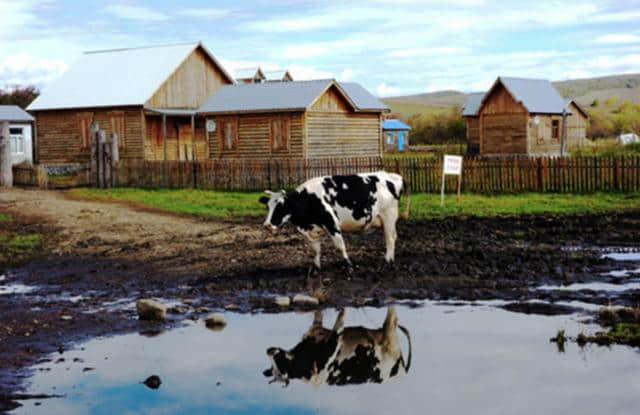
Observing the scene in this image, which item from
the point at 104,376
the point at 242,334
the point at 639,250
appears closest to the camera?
the point at 104,376

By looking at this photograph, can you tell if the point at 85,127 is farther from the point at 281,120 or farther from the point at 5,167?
the point at 281,120

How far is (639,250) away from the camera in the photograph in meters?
14.6

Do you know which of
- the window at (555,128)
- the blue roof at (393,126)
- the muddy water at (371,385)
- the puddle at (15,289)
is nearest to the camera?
the muddy water at (371,385)

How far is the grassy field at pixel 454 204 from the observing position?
66.4 feet

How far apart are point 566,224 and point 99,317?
10.7 metres

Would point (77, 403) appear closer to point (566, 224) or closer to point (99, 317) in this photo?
point (99, 317)

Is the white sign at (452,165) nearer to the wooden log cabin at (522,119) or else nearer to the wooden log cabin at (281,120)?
the wooden log cabin at (281,120)

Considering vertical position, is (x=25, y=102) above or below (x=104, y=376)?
above

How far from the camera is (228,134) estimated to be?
Result: 3738cm

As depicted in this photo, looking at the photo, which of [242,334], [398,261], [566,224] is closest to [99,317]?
[242,334]

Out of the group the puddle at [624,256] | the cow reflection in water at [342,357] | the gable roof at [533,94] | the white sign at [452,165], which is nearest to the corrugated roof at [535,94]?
the gable roof at [533,94]

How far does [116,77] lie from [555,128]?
89.6 ft

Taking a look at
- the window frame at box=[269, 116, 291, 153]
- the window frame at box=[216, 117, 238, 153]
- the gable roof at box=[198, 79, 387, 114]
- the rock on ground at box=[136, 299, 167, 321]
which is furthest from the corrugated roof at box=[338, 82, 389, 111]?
the rock on ground at box=[136, 299, 167, 321]

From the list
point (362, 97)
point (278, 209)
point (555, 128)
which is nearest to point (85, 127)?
point (362, 97)
